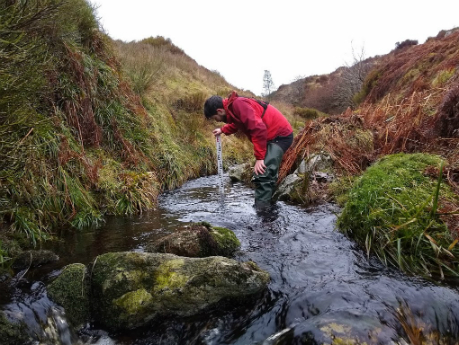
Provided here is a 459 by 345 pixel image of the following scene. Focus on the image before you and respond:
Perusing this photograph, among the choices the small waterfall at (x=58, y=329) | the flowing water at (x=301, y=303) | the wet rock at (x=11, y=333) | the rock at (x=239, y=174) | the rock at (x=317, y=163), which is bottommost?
the flowing water at (x=301, y=303)

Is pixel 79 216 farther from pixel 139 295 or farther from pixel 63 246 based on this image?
pixel 139 295

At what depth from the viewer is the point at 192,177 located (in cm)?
908

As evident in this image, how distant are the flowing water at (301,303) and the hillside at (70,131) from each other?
0.70 metres

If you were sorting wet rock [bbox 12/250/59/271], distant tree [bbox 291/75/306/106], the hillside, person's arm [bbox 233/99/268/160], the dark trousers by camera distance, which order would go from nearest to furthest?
wet rock [bbox 12/250/59/271]
the hillside
person's arm [bbox 233/99/268/160]
the dark trousers
distant tree [bbox 291/75/306/106]

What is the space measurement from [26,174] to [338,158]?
508cm

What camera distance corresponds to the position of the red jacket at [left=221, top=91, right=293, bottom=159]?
449 centimetres

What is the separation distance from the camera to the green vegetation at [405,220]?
2.57m

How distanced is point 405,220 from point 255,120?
2.34 m

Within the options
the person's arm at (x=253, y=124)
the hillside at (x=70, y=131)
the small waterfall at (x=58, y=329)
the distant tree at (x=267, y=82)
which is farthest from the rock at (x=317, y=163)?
the distant tree at (x=267, y=82)

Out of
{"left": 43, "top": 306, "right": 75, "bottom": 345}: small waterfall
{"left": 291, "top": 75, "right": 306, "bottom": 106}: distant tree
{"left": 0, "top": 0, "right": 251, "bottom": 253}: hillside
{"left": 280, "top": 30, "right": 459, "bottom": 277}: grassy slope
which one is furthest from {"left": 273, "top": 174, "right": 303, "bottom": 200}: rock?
{"left": 291, "top": 75, "right": 306, "bottom": 106}: distant tree

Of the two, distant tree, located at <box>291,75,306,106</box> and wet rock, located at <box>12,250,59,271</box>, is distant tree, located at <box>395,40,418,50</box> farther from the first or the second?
wet rock, located at <box>12,250,59,271</box>

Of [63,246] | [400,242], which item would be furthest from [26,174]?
[400,242]

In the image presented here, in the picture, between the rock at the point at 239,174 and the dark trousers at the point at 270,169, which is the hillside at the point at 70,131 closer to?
the rock at the point at 239,174

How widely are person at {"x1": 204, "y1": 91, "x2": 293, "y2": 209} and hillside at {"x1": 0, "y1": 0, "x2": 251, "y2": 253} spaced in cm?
190
